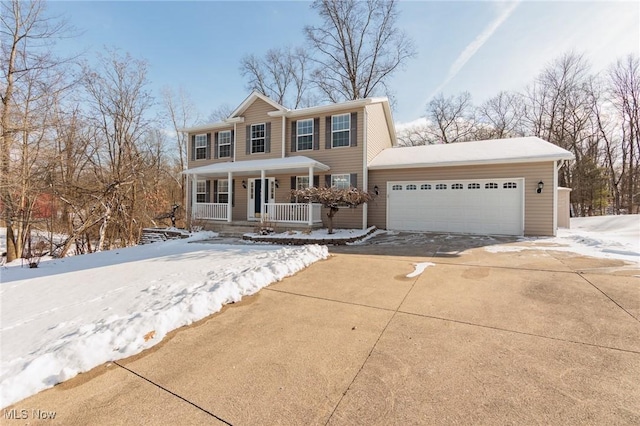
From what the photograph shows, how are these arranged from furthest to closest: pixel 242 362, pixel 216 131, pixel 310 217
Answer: pixel 216 131 < pixel 310 217 < pixel 242 362

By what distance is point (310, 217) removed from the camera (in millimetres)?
11102

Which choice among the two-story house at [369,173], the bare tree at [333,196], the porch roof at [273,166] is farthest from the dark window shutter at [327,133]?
the bare tree at [333,196]

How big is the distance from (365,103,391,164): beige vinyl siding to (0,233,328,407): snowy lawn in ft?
25.0

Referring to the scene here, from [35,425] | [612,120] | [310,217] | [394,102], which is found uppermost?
[394,102]

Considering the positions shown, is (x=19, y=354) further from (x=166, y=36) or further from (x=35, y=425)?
(x=166, y=36)

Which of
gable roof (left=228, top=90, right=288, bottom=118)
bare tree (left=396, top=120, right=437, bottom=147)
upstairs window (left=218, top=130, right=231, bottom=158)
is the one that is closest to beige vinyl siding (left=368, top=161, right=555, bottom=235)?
gable roof (left=228, top=90, right=288, bottom=118)

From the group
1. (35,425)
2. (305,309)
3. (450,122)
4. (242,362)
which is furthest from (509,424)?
(450,122)

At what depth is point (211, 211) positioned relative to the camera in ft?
Answer: 44.5

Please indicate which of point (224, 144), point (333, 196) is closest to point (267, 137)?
point (224, 144)

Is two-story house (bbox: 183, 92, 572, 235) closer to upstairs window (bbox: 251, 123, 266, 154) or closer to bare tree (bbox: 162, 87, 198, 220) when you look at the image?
upstairs window (bbox: 251, 123, 266, 154)

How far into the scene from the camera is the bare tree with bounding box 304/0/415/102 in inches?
813

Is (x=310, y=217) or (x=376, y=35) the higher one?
(x=376, y=35)

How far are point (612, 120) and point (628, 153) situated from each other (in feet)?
8.83

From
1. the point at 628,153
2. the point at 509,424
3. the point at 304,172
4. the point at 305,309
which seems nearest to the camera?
the point at 509,424
